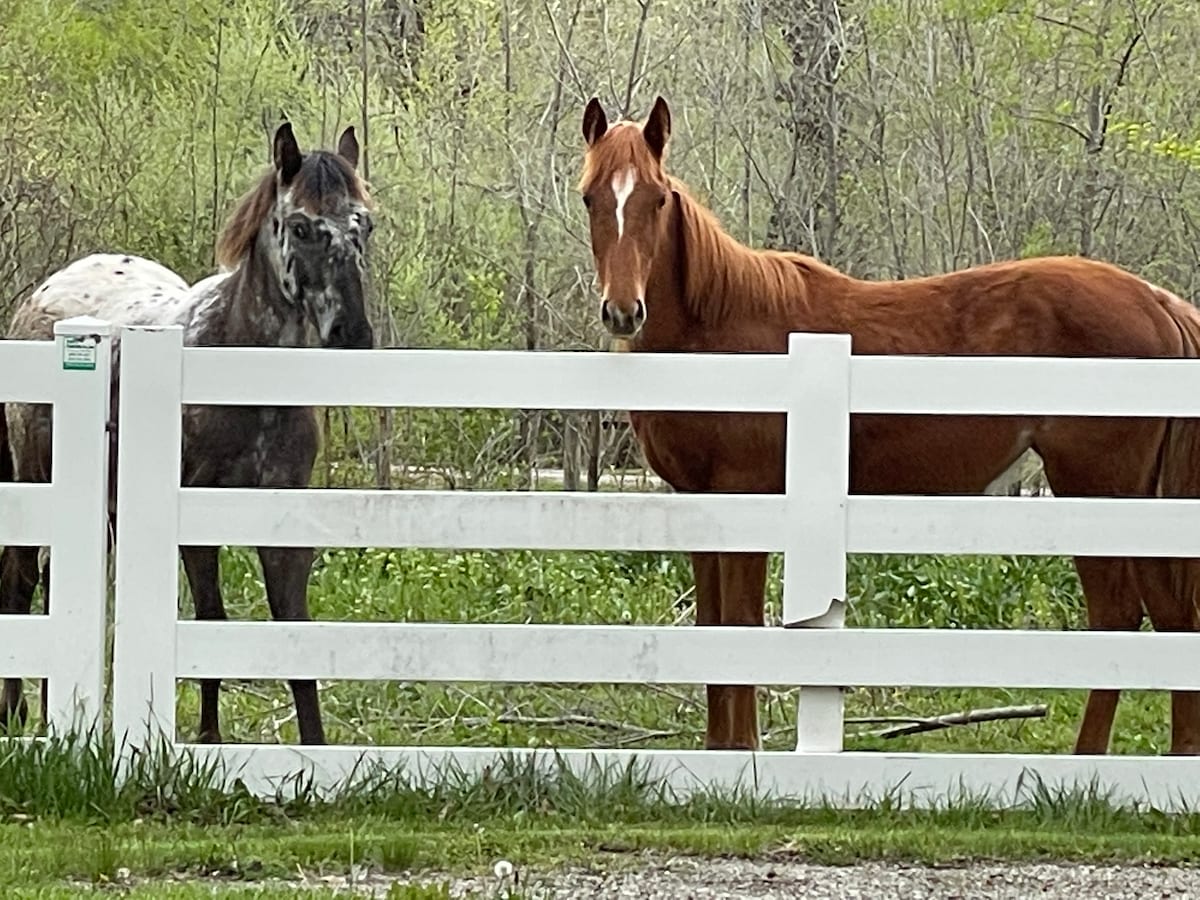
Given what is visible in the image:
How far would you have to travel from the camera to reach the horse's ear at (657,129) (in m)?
6.36

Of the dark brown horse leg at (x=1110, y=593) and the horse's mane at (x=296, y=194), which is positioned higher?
the horse's mane at (x=296, y=194)

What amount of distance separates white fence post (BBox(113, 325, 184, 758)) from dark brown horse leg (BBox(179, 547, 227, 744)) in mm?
974

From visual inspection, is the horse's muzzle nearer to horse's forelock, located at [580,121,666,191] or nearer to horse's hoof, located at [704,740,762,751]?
horse's forelock, located at [580,121,666,191]

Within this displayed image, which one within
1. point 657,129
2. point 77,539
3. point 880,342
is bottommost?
point 77,539

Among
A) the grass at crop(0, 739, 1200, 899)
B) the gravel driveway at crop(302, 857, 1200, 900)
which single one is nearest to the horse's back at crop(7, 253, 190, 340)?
the grass at crop(0, 739, 1200, 899)

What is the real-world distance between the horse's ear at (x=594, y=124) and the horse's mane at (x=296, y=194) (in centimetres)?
87

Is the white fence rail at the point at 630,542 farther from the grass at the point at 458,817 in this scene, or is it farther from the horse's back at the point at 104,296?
the horse's back at the point at 104,296

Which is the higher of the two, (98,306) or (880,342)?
(98,306)

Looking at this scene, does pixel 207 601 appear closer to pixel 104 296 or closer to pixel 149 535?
pixel 149 535

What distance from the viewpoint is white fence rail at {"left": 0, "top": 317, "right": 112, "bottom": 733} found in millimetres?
5367

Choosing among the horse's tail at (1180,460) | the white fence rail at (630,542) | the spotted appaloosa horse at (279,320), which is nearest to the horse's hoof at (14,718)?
the spotted appaloosa horse at (279,320)

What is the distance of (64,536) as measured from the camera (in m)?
5.38

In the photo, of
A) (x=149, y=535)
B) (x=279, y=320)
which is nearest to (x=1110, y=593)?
(x=279, y=320)

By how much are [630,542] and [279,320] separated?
6.48 feet
